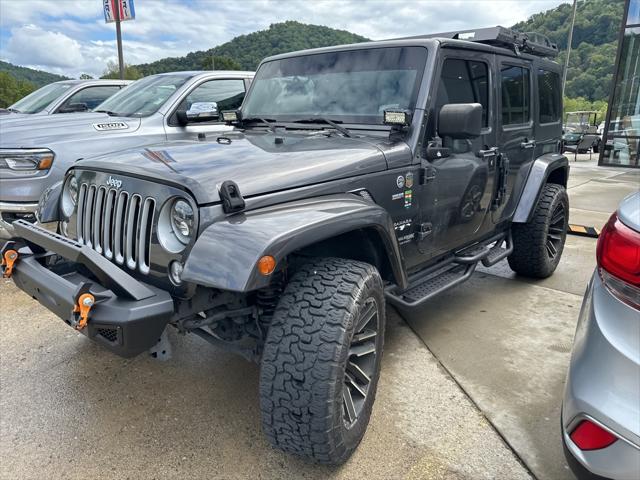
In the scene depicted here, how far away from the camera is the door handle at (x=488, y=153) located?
334 cm

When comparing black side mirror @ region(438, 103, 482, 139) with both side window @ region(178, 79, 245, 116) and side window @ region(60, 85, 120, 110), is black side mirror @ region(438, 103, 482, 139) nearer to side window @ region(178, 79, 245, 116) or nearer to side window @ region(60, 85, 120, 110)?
side window @ region(178, 79, 245, 116)

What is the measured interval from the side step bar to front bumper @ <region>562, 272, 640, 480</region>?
1200mm

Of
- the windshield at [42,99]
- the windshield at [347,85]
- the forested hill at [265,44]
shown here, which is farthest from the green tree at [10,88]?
the windshield at [347,85]

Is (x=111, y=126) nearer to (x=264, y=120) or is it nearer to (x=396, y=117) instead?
(x=264, y=120)

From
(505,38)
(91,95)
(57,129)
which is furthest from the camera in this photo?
(91,95)

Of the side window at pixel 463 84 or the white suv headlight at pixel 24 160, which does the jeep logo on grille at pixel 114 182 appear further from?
the white suv headlight at pixel 24 160

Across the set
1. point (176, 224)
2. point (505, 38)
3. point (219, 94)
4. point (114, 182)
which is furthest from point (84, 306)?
point (219, 94)

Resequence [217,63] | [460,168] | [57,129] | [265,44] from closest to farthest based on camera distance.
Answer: [460,168] < [57,129] < [265,44] < [217,63]

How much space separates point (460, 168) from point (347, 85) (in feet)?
2.96

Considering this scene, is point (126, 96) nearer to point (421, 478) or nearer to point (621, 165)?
point (421, 478)

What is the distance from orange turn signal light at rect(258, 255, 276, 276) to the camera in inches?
67.7

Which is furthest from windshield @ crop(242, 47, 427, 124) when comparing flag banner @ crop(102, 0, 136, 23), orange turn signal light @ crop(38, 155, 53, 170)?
flag banner @ crop(102, 0, 136, 23)

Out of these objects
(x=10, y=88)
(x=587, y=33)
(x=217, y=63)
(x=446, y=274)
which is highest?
(x=587, y=33)

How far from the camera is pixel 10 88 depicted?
114 feet
